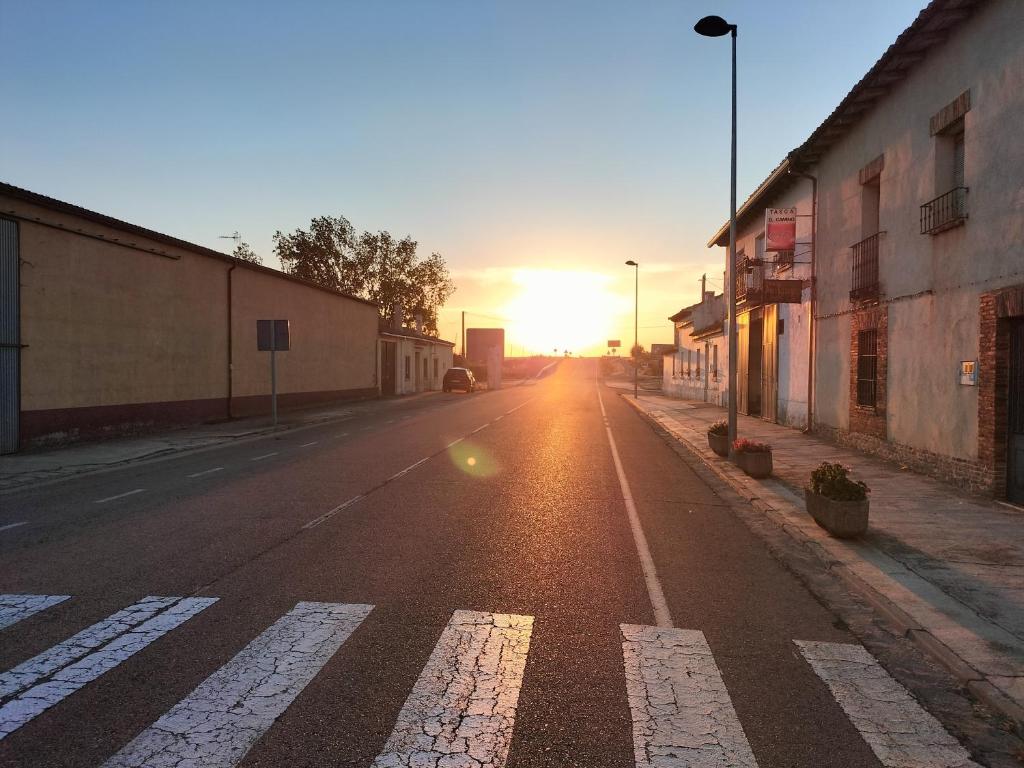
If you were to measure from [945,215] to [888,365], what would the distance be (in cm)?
322

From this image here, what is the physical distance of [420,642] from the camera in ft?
14.6

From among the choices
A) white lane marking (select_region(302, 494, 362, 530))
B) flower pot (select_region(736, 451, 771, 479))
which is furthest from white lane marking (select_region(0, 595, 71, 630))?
flower pot (select_region(736, 451, 771, 479))

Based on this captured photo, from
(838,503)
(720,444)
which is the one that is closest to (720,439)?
(720,444)

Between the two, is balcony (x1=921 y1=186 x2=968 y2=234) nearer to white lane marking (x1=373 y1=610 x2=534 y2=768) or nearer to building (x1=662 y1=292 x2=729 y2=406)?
white lane marking (x1=373 y1=610 x2=534 y2=768)

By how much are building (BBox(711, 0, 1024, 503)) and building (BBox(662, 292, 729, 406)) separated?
29.5 ft

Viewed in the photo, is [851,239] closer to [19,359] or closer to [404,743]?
[404,743]

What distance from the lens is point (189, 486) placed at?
10469mm

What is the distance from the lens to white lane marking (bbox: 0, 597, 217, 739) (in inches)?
137

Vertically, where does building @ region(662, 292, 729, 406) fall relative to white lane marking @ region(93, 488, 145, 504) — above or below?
above

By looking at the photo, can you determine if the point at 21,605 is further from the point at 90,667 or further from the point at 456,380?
the point at 456,380

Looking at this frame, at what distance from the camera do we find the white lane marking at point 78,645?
3.87 metres

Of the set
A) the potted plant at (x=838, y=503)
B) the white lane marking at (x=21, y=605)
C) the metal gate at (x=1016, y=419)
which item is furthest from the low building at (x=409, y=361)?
the white lane marking at (x=21, y=605)

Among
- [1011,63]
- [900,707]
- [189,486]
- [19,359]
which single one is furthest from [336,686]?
[19,359]

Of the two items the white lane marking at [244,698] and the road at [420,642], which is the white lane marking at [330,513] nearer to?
the road at [420,642]
